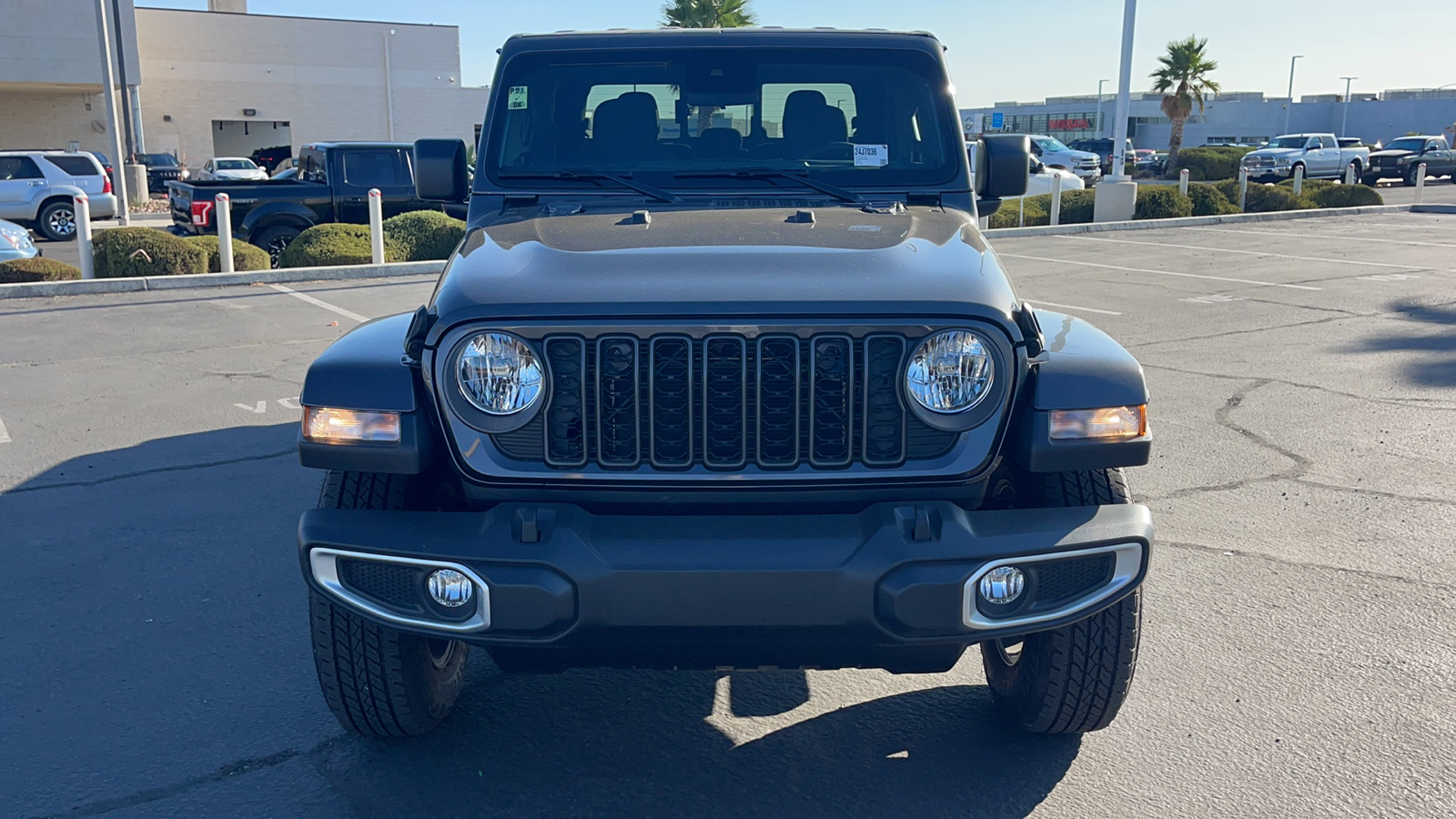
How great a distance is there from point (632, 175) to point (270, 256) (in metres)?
12.8

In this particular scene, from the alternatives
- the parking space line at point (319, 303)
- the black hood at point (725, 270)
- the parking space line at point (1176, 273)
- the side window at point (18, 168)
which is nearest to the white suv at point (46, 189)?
the side window at point (18, 168)

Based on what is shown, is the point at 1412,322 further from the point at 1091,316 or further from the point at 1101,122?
the point at 1101,122

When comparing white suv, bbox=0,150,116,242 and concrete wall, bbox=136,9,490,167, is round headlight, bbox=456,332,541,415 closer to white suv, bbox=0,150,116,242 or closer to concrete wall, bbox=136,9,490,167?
white suv, bbox=0,150,116,242

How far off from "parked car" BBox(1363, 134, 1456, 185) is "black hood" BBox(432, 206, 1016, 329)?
134 feet

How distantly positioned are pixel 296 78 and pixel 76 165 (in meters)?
28.8

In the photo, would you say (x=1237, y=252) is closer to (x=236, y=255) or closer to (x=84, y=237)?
(x=236, y=255)

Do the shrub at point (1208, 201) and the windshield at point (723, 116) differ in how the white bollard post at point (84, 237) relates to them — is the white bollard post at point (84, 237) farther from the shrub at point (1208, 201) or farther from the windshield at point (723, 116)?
the shrub at point (1208, 201)

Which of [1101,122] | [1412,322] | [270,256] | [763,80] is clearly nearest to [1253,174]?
[1412,322]

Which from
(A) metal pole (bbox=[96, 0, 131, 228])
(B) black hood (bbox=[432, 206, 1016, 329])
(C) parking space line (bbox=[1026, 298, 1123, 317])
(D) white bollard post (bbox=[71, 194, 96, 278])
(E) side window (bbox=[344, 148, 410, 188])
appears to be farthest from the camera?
(A) metal pole (bbox=[96, 0, 131, 228])

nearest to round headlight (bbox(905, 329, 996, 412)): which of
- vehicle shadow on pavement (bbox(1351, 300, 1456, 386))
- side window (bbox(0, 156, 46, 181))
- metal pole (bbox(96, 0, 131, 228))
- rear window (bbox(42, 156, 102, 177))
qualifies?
vehicle shadow on pavement (bbox(1351, 300, 1456, 386))

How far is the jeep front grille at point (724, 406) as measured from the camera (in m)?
2.73

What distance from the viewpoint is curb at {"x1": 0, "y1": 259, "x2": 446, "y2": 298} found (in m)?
12.8

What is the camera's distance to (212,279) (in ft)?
44.8

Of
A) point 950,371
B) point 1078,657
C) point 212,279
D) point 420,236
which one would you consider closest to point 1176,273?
point 420,236
